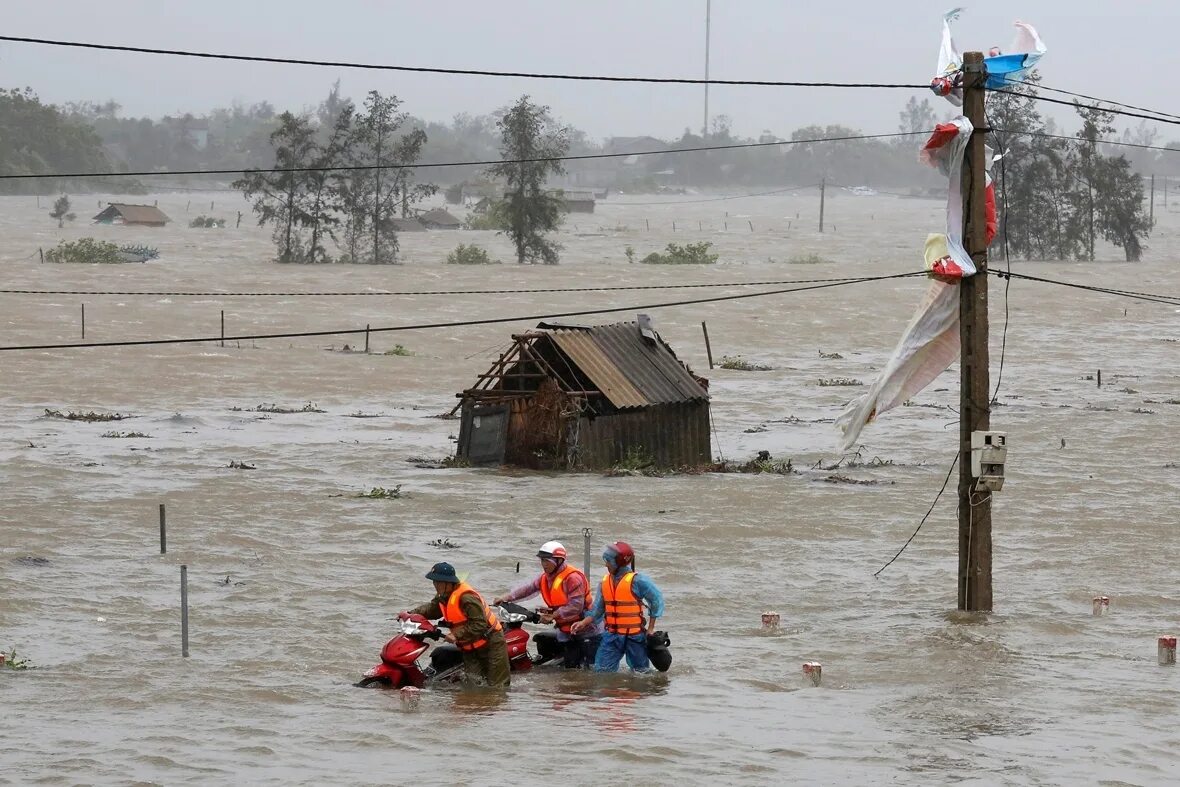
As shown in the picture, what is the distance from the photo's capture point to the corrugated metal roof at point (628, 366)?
2933cm

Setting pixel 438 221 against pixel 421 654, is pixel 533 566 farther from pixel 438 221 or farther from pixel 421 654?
pixel 438 221

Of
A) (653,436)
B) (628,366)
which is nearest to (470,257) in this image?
(628,366)

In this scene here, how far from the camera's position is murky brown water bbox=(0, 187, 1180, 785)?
13.1m

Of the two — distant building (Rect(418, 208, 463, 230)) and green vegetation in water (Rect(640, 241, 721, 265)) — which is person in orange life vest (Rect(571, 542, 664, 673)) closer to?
green vegetation in water (Rect(640, 241, 721, 265))

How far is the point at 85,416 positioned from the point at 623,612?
22628mm

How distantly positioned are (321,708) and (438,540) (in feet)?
29.5

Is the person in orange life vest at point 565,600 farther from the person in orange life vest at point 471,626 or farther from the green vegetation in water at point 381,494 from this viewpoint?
the green vegetation in water at point 381,494

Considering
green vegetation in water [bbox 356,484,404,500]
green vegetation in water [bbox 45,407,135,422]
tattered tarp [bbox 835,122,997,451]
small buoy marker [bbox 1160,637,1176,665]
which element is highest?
tattered tarp [bbox 835,122,997,451]

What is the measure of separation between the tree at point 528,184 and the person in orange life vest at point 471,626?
2703 inches

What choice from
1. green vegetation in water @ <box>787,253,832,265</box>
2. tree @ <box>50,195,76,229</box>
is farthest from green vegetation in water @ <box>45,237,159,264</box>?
green vegetation in water @ <box>787,253,832,265</box>

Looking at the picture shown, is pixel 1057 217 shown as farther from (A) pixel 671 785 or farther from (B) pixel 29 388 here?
(A) pixel 671 785

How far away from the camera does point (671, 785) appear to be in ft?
40.1

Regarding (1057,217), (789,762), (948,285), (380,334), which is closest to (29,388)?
(380,334)

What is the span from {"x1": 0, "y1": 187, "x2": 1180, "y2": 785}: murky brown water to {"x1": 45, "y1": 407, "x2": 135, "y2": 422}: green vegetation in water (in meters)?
0.43
